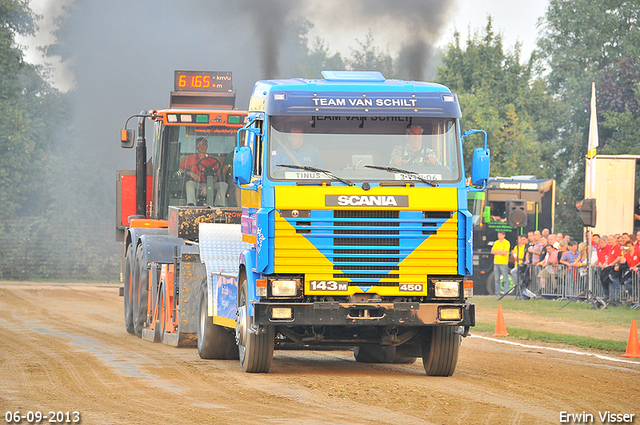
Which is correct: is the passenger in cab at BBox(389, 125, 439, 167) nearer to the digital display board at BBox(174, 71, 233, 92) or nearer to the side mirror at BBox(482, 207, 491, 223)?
the digital display board at BBox(174, 71, 233, 92)

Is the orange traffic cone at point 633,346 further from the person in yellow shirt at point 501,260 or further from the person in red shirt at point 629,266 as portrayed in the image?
the person in yellow shirt at point 501,260

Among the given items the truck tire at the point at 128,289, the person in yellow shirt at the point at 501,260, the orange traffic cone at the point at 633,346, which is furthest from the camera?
the person in yellow shirt at the point at 501,260

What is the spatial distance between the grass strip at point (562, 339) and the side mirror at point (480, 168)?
5.84 m

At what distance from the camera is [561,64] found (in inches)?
2170

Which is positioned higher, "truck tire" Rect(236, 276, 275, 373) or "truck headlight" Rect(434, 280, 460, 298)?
"truck headlight" Rect(434, 280, 460, 298)

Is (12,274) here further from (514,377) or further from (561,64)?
(514,377)

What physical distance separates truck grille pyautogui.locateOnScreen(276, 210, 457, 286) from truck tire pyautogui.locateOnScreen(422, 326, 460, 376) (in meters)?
1.01

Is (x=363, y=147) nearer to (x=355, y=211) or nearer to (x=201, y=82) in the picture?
(x=355, y=211)

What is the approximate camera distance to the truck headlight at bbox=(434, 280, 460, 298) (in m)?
11.5

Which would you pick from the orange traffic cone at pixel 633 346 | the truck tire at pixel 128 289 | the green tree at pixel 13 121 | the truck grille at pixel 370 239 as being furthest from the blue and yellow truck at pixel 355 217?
the green tree at pixel 13 121

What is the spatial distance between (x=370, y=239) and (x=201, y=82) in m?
9.04

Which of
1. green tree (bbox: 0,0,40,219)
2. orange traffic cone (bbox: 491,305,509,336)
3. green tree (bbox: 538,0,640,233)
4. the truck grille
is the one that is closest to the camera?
the truck grille

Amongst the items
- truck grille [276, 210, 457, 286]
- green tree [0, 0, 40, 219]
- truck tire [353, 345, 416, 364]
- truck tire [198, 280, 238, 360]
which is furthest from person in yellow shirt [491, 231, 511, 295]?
green tree [0, 0, 40, 219]

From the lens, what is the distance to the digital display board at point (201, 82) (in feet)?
63.6
